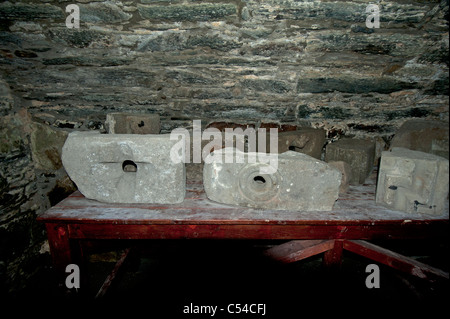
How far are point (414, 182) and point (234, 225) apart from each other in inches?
50.1

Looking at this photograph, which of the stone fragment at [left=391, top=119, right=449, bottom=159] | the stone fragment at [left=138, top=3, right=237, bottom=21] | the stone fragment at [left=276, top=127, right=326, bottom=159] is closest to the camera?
the stone fragment at [left=138, top=3, right=237, bottom=21]

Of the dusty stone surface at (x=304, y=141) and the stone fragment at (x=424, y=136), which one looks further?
the dusty stone surface at (x=304, y=141)

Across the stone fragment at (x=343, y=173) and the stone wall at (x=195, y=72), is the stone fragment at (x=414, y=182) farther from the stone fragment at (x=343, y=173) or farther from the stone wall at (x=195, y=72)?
the stone wall at (x=195, y=72)

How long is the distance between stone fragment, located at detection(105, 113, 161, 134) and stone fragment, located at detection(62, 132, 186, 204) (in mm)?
346

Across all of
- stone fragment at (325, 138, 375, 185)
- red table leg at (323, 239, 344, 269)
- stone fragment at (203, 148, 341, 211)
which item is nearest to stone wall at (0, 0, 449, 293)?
stone fragment at (325, 138, 375, 185)

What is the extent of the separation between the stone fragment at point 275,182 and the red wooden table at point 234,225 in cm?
7

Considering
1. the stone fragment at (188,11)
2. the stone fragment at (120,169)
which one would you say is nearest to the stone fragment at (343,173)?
the stone fragment at (120,169)

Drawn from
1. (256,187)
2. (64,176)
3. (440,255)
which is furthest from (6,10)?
(440,255)

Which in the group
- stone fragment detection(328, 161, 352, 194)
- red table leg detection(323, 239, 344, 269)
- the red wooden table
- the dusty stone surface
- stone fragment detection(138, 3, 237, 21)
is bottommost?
red table leg detection(323, 239, 344, 269)

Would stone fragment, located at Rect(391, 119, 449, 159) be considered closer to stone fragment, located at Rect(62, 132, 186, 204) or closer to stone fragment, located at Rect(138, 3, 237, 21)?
stone fragment, located at Rect(138, 3, 237, 21)

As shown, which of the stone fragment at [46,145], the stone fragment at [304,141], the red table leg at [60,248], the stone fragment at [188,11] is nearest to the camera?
the stone fragment at [188,11]

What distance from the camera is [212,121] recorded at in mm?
2408

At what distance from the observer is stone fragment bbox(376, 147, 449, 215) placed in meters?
1.54

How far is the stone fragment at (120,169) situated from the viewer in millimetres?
1627
